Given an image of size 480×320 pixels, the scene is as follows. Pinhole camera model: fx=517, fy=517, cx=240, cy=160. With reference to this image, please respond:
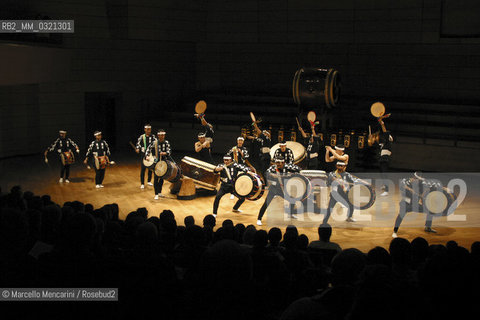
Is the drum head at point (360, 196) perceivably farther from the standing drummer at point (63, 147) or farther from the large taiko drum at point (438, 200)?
the standing drummer at point (63, 147)

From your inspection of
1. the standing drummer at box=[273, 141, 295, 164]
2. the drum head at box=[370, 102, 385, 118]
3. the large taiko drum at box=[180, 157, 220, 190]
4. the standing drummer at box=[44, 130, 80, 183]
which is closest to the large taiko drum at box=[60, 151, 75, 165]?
the standing drummer at box=[44, 130, 80, 183]

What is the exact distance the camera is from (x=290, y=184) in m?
9.68

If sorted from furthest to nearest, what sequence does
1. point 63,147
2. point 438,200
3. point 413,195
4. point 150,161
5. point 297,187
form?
1. point 63,147
2. point 150,161
3. point 297,187
4. point 413,195
5. point 438,200

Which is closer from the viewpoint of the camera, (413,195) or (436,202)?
(436,202)

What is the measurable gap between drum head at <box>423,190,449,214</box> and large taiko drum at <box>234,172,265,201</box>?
2.94m

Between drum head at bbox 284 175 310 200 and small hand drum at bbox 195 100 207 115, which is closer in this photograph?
drum head at bbox 284 175 310 200

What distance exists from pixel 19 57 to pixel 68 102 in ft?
21.9

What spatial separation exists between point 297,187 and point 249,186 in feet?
2.95

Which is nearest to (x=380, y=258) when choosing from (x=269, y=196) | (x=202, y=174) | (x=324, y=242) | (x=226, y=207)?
(x=324, y=242)

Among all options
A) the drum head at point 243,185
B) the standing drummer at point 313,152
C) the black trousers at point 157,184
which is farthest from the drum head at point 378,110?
the black trousers at point 157,184

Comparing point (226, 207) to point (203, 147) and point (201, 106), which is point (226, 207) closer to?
point (203, 147)

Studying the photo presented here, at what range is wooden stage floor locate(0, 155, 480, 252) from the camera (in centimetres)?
904

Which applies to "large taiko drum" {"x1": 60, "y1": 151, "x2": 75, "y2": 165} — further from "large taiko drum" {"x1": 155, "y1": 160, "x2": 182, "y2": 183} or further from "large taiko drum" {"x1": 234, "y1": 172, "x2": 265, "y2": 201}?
"large taiko drum" {"x1": 234, "y1": 172, "x2": 265, "y2": 201}

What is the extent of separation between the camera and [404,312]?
2127mm
